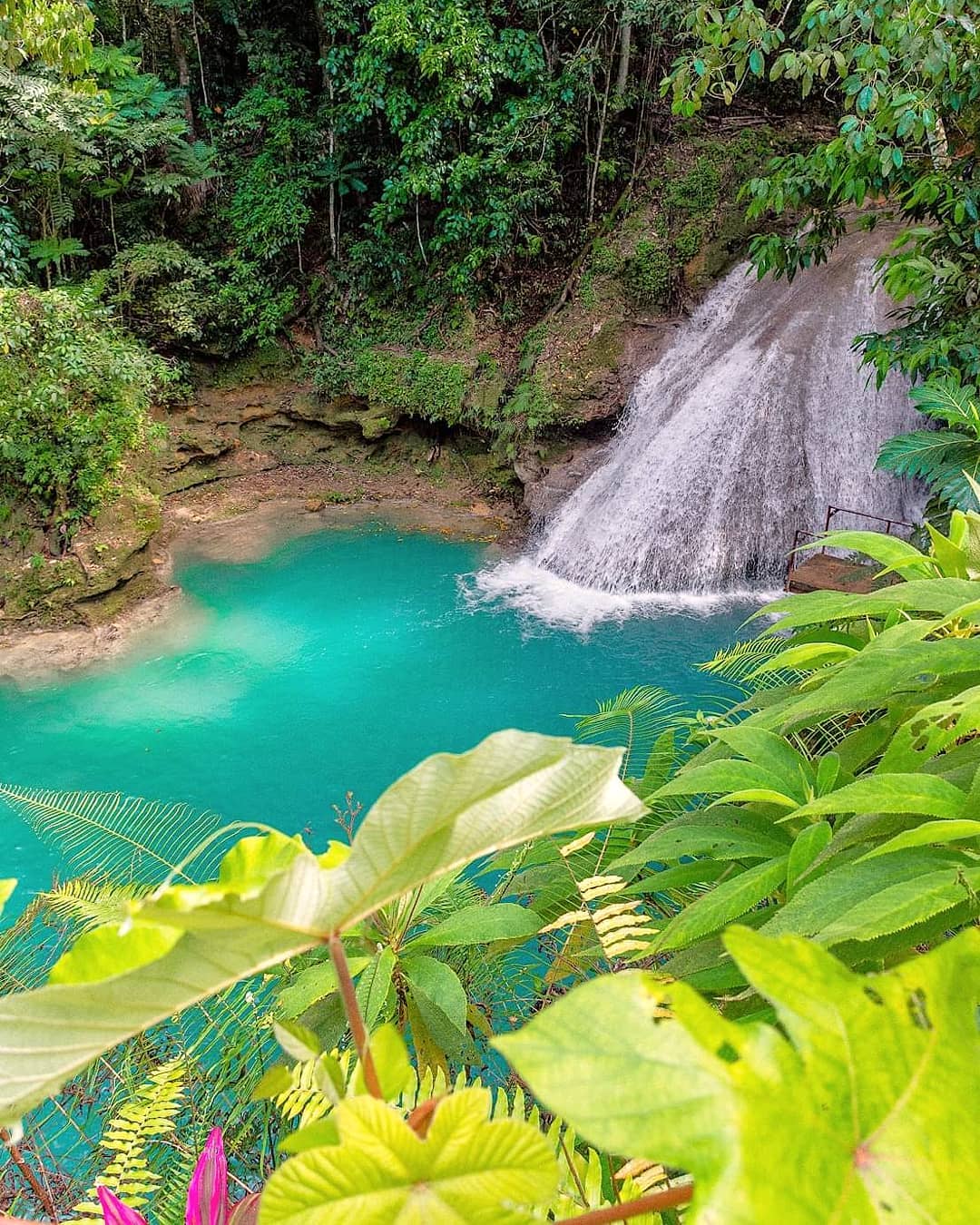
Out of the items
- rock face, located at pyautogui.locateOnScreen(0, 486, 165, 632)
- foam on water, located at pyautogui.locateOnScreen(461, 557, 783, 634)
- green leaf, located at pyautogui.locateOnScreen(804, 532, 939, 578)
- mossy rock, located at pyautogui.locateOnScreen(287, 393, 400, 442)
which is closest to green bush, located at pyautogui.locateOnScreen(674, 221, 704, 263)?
mossy rock, located at pyautogui.locateOnScreen(287, 393, 400, 442)

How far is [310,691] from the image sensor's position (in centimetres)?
632

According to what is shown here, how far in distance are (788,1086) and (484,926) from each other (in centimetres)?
145

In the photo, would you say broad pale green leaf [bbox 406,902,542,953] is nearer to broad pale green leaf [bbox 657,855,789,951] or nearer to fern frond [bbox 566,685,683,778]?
fern frond [bbox 566,685,683,778]

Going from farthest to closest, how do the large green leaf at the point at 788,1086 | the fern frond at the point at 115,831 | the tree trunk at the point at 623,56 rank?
the tree trunk at the point at 623,56 < the fern frond at the point at 115,831 < the large green leaf at the point at 788,1086

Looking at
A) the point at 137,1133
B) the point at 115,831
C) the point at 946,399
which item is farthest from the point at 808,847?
the point at 946,399

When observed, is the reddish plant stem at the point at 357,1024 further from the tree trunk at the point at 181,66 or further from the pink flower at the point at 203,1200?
the tree trunk at the point at 181,66

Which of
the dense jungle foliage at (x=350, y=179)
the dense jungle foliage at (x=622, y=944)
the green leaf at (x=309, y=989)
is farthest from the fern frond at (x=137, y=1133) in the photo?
the dense jungle foliage at (x=350, y=179)

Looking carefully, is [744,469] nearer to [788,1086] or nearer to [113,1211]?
[113,1211]

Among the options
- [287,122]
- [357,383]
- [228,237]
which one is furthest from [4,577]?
[287,122]

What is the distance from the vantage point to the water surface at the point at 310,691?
5.41m

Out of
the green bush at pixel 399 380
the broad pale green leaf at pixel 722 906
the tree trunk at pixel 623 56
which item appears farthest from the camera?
the green bush at pixel 399 380

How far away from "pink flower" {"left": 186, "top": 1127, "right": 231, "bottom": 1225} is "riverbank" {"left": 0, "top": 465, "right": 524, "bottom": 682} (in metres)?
6.69

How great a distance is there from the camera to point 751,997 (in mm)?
1040

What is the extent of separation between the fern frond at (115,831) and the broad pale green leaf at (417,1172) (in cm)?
228
